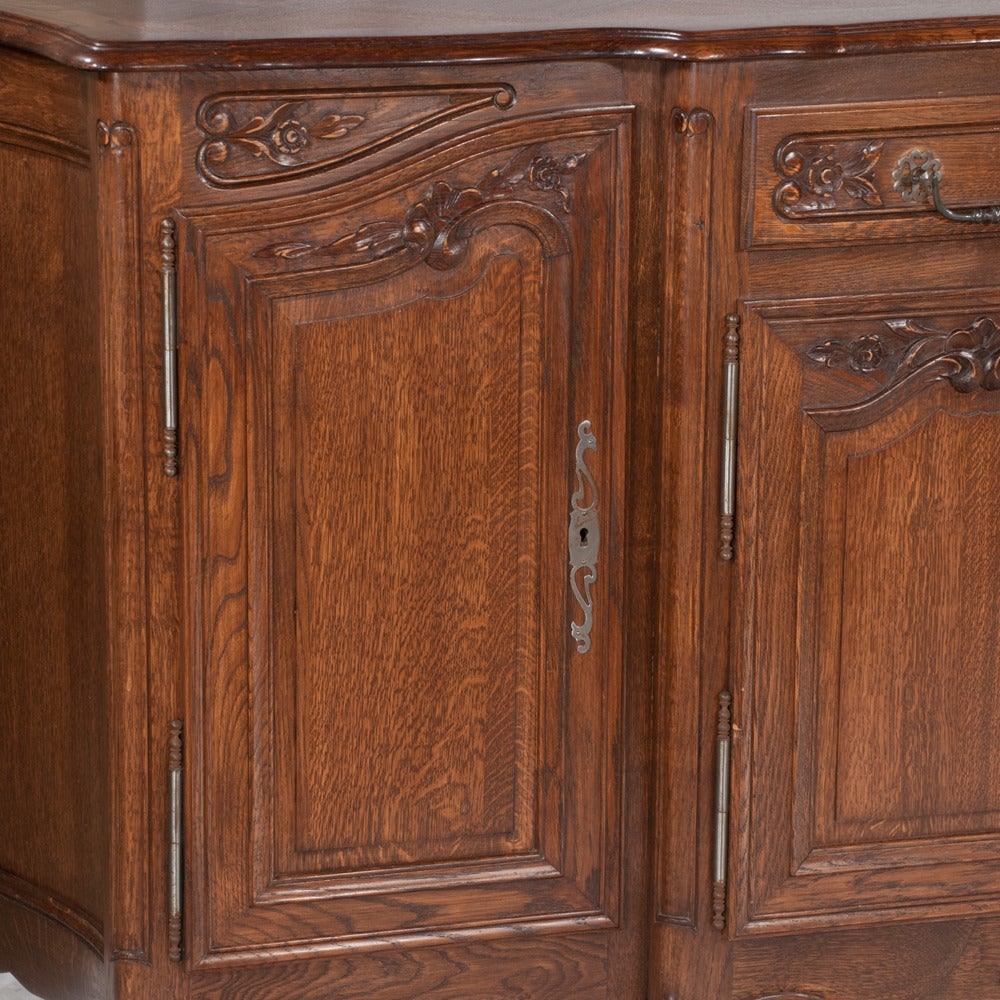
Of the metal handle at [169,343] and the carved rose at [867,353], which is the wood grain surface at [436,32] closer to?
the metal handle at [169,343]

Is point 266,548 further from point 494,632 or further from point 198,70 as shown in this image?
point 198,70

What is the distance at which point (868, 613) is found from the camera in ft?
5.82

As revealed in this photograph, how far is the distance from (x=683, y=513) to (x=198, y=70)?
577mm

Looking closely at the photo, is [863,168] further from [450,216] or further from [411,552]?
[411,552]

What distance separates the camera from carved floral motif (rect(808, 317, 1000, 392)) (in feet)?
5.63

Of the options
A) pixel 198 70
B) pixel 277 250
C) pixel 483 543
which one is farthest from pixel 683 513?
pixel 198 70

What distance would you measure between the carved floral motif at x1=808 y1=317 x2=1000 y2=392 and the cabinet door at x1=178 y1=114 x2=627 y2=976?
0.68 ft

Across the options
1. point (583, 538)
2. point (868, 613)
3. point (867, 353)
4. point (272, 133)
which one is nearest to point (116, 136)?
point (272, 133)

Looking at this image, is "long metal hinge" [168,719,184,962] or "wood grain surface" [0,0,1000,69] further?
"long metal hinge" [168,719,184,962]

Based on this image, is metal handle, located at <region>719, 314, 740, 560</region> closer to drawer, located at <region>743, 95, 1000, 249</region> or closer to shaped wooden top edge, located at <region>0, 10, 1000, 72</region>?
drawer, located at <region>743, 95, 1000, 249</region>

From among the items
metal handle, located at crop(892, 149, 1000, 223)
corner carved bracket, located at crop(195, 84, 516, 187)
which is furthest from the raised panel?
metal handle, located at crop(892, 149, 1000, 223)

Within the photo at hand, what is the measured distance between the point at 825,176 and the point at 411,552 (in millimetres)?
492

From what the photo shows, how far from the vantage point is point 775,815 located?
5.92ft

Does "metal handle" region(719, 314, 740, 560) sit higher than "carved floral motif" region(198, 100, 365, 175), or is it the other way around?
"carved floral motif" region(198, 100, 365, 175)
